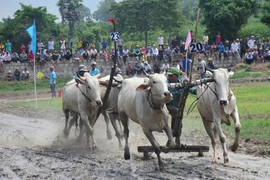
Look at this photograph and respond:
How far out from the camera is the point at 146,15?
4397 centimetres

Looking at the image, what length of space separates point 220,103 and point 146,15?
1343 inches

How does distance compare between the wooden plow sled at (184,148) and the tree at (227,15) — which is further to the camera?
the tree at (227,15)

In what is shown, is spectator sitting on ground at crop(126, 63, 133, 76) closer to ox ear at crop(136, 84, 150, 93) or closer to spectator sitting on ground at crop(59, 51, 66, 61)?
spectator sitting on ground at crop(59, 51, 66, 61)

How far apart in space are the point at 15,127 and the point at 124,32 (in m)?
27.6

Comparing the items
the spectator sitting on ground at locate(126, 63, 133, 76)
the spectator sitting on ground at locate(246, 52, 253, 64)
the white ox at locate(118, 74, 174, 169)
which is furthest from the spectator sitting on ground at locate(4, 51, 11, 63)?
the white ox at locate(118, 74, 174, 169)

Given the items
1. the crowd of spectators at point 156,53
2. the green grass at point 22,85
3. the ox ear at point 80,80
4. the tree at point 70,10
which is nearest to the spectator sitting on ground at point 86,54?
the crowd of spectators at point 156,53

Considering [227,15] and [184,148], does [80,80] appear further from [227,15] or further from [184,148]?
[227,15]

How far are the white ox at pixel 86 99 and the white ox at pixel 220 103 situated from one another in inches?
101

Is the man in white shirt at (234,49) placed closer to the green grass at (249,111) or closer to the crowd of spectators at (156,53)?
the crowd of spectators at (156,53)

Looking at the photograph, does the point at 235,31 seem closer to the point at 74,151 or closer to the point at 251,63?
the point at 251,63

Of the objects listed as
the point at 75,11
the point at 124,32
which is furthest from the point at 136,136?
the point at 75,11

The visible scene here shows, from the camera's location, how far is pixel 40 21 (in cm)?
4422

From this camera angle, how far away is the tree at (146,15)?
43844 mm

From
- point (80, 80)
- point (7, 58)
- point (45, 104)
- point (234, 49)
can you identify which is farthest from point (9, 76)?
point (80, 80)
